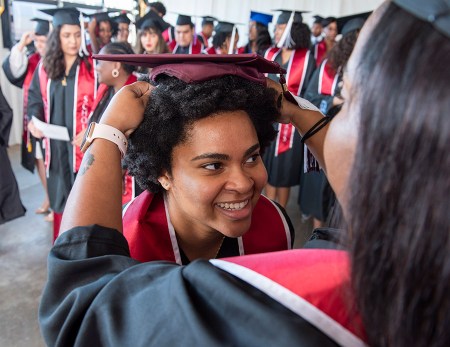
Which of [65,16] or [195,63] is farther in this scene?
[65,16]

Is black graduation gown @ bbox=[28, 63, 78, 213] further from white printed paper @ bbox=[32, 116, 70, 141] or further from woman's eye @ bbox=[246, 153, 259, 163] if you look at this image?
woman's eye @ bbox=[246, 153, 259, 163]

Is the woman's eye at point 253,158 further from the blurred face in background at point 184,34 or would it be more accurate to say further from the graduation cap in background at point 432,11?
the blurred face in background at point 184,34

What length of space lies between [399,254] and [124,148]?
71 centimetres

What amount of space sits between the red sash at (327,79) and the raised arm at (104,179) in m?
2.46

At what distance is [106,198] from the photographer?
0.86 metres

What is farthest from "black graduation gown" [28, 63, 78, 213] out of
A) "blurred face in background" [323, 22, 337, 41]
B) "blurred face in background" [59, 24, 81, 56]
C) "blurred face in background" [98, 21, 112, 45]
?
"blurred face in background" [323, 22, 337, 41]

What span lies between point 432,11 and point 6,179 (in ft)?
10.2

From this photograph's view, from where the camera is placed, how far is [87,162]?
3.06 ft

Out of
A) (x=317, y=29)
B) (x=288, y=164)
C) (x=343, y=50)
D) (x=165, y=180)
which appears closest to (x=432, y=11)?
(x=165, y=180)

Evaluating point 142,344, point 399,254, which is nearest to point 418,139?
point 399,254

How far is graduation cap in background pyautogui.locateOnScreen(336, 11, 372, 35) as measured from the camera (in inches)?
118

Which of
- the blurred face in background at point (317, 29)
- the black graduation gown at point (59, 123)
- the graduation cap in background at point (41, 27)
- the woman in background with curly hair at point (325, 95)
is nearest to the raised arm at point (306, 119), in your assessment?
the woman in background with curly hair at point (325, 95)

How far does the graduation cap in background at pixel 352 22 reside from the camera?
2996 mm

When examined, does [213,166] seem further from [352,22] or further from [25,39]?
[25,39]
